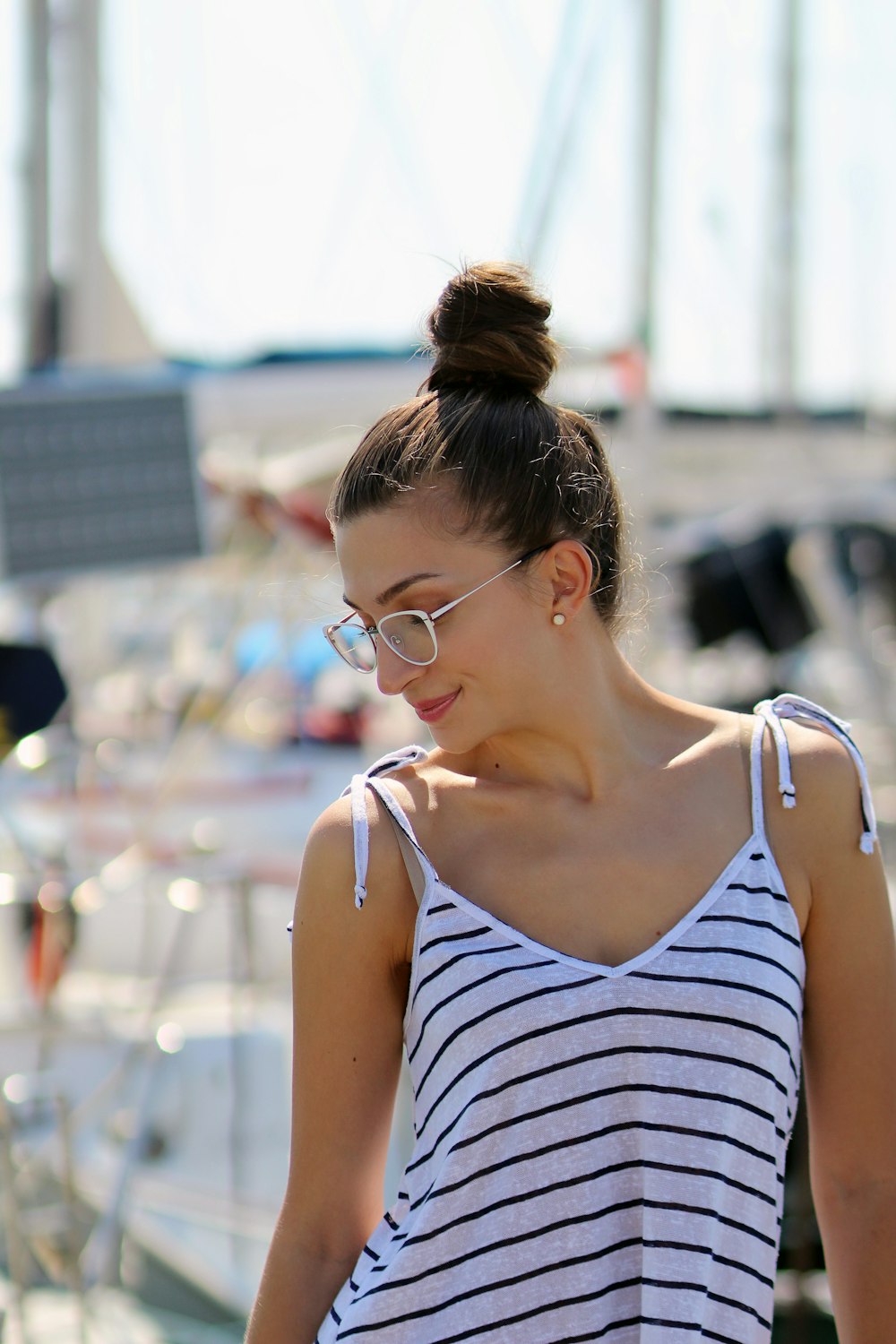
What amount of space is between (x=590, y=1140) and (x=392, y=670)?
1.44 feet

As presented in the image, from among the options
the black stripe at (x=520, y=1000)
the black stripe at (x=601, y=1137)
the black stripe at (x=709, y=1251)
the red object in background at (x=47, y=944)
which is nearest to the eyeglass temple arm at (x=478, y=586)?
the black stripe at (x=520, y=1000)

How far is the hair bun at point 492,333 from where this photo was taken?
1.37 m

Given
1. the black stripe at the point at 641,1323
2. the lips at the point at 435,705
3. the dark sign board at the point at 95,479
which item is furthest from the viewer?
the dark sign board at the point at 95,479

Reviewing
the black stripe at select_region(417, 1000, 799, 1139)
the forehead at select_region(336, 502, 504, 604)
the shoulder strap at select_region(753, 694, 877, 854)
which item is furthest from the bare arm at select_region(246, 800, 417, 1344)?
the shoulder strap at select_region(753, 694, 877, 854)

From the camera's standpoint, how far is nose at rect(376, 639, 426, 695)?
128cm

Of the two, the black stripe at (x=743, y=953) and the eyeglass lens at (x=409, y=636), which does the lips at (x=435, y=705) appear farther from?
the black stripe at (x=743, y=953)

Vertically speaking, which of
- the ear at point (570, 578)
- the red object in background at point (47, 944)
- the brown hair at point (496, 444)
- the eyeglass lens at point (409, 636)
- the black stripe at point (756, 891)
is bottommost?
the red object in background at point (47, 944)

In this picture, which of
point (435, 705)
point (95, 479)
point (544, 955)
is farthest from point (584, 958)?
point (95, 479)

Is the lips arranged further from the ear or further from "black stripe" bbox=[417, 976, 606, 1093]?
"black stripe" bbox=[417, 976, 606, 1093]

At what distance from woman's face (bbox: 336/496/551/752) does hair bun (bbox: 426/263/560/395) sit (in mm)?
170

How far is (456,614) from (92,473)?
1.75 metres

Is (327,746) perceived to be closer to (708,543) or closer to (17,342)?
(708,543)

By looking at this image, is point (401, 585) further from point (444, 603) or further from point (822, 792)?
point (822, 792)

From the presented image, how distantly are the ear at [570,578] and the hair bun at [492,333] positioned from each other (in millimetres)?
173
